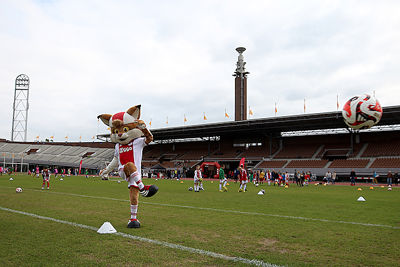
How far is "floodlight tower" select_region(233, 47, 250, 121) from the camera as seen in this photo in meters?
59.7

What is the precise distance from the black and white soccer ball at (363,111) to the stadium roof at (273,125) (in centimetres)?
2360

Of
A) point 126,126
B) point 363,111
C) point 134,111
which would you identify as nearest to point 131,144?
point 126,126

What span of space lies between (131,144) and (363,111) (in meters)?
11.3

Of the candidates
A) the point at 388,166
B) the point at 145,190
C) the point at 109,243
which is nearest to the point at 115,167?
the point at 145,190

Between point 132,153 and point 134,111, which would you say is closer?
point 132,153

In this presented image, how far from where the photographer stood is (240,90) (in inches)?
2381

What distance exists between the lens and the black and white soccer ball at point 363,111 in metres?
14.4

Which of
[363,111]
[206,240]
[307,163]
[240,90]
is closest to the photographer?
[206,240]

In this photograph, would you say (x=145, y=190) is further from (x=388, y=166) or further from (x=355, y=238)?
(x=388, y=166)

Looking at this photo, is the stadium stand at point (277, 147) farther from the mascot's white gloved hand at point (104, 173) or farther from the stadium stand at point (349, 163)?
the mascot's white gloved hand at point (104, 173)

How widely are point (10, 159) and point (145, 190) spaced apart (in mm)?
74829

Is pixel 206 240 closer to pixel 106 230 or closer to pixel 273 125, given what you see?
pixel 106 230

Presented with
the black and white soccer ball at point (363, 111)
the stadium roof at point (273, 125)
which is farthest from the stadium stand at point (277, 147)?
the black and white soccer ball at point (363, 111)

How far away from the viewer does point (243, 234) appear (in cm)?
664
